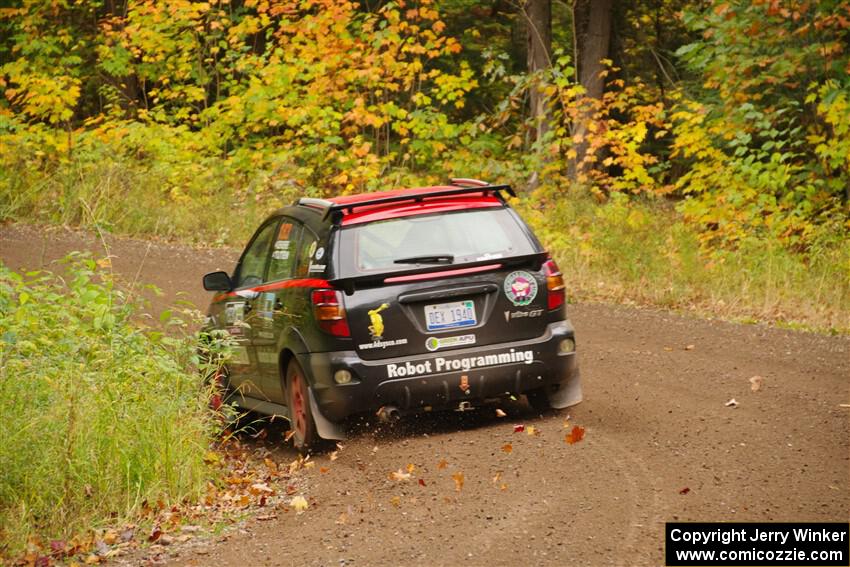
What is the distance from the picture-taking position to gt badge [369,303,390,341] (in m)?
8.22

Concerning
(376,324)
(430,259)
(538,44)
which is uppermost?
(538,44)

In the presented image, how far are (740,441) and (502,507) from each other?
6.76 ft

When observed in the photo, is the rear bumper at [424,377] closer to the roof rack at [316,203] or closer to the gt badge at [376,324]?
the gt badge at [376,324]

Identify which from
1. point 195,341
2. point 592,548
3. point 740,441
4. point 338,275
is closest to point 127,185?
point 195,341

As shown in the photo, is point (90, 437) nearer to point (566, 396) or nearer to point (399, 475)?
point (399, 475)

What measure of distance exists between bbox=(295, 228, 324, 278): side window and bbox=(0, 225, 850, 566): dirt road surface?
1.24 meters

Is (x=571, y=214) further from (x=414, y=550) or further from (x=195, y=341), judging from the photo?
(x=414, y=550)

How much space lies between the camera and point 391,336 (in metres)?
8.23

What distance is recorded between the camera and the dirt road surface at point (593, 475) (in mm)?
6180

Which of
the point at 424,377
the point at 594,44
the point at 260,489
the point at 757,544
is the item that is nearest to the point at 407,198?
the point at 424,377

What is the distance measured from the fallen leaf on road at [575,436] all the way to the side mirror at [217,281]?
332cm

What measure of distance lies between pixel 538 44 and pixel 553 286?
16676mm

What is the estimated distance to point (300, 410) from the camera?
29.1ft

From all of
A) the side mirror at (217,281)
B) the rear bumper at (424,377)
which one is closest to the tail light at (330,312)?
the rear bumper at (424,377)
